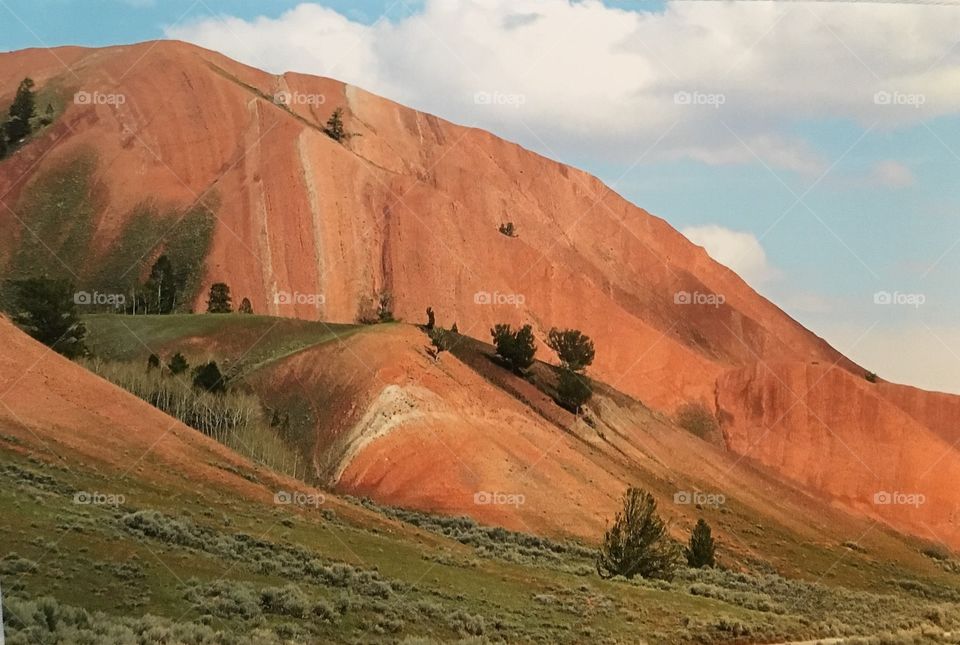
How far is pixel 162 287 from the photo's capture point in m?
46.3

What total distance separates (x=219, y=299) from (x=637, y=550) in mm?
28281

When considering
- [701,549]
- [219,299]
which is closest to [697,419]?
[219,299]

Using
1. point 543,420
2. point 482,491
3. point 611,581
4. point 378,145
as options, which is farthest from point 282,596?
point 378,145

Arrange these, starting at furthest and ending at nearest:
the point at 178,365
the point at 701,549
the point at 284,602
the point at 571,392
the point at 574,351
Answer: the point at 574,351
the point at 571,392
the point at 178,365
the point at 701,549
the point at 284,602

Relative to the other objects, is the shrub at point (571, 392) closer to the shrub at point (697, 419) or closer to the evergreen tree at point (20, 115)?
the shrub at point (697, 419)

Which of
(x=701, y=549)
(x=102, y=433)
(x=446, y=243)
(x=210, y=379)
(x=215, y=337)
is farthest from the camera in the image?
(x=446, y=243)

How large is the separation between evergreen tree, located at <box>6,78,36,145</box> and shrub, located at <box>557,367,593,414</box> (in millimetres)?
35465

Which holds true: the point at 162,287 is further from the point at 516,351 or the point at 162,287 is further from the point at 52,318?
the point at 516,351

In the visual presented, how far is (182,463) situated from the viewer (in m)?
21.4

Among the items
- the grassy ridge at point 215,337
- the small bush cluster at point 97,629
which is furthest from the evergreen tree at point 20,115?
the small bush cluster at point 97,629

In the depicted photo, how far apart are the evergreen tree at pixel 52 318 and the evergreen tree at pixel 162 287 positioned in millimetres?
15020

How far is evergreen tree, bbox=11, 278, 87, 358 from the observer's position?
28.6 meters

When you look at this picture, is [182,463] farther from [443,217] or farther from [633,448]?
[443,217]

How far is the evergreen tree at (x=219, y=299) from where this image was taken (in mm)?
45094
